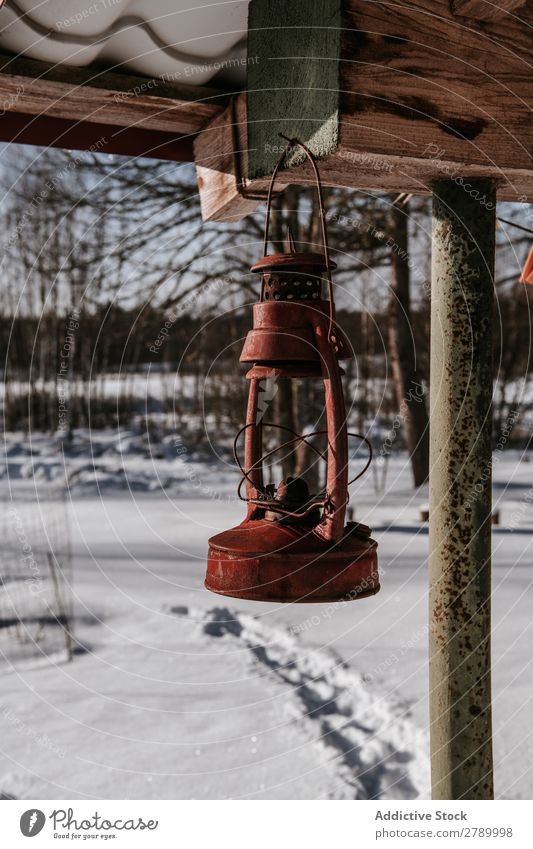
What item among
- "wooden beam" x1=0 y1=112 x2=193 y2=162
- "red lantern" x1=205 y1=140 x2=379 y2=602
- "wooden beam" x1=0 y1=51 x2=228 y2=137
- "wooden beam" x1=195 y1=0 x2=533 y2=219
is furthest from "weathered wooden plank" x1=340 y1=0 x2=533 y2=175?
"wooden beam" x1=0 y1=112 x2=193 y2=162

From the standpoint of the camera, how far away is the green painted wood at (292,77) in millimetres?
1869

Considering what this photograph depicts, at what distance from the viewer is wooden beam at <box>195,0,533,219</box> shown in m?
1.86

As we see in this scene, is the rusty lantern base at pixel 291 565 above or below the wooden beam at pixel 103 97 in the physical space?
below

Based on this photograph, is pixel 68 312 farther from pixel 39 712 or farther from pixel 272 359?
pixel 272 359

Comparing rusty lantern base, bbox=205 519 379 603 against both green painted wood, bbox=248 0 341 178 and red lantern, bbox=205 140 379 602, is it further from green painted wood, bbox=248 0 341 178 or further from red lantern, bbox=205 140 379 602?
green painted wood, bbox=248 0 341 178

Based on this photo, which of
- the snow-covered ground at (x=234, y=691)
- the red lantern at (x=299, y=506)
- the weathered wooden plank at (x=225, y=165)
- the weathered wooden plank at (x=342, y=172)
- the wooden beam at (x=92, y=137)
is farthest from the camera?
the snow-covered ground at (x=234, y=691)

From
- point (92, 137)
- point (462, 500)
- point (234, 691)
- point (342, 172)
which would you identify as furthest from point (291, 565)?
point (234, 691)

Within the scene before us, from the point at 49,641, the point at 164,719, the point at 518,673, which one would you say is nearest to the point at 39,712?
the point at 164,719

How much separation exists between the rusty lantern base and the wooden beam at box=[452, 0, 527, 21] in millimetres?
1262

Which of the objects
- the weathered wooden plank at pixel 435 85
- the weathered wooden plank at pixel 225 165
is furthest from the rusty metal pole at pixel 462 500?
the weathered wooden plank at pixel 225 165

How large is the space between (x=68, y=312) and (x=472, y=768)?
9686 mm

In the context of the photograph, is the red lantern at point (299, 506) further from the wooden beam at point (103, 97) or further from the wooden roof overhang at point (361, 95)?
the wooden beam at point (103, 97)

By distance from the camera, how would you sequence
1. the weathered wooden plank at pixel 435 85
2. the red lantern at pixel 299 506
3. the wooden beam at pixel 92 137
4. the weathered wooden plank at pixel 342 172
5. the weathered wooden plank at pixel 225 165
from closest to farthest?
the red lantern at pixel 299 506, the weathered wooden plank at pixel 435 85, the weathered wooden plank at pixel 342 172, the weathered wooden plank at pixel 225 165, the wooden beam at pixel 92 137

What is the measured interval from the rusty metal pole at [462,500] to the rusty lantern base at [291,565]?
0.44 m
